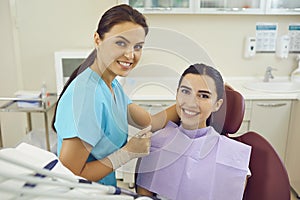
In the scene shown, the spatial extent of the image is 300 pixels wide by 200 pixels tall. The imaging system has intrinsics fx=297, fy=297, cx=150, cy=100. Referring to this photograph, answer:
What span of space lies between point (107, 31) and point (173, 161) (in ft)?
2.09

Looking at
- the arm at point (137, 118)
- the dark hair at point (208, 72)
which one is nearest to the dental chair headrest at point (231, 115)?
the dark hair at point (208, 72)

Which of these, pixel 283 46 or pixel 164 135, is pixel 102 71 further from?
pixel 283 46

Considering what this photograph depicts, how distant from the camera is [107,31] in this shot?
3.08ft

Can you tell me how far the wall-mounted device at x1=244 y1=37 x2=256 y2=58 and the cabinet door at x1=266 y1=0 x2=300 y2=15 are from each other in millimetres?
332

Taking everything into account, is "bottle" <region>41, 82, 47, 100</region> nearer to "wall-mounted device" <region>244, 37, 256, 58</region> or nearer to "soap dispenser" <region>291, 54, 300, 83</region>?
"wall-mounted device" <region>244, 37, 256, 58</region>

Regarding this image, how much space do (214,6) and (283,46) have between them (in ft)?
2.70

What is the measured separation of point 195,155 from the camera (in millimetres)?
1269

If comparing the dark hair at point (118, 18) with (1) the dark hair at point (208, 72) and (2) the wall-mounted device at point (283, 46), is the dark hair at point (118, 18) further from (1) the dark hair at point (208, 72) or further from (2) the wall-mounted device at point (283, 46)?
(2) the wall-mounted device at point (283, 46)

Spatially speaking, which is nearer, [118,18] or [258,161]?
[118,18]

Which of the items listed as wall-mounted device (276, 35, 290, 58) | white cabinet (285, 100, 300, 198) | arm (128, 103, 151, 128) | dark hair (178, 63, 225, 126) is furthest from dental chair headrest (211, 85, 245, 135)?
wall-mounted device (276, 35, 290, 58)

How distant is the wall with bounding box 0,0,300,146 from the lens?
269cm

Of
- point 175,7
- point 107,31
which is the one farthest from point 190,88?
point 175,7

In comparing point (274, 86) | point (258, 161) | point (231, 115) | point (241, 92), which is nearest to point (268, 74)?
point (274, 86)

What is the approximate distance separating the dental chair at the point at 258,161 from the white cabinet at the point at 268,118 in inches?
41.9
